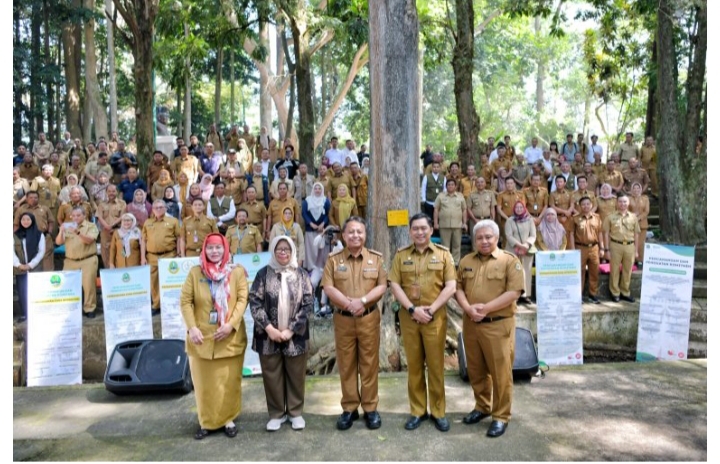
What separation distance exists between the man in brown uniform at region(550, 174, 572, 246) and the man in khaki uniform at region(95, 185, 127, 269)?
7138mm

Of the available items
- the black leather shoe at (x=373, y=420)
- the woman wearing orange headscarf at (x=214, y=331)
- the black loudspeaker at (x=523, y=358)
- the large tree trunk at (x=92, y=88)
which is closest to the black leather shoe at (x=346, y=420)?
the black leather shoe at (x=373, y=420)

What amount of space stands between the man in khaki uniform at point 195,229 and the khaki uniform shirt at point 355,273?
4.24 meters

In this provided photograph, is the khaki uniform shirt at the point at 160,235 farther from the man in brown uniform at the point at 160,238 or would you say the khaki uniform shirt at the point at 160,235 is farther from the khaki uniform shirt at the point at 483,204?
the khaki uniform shirt at the point at 483,204

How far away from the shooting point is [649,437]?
4.69 m

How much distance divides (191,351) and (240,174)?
7.08 m

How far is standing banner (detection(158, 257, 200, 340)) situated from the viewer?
751 cm

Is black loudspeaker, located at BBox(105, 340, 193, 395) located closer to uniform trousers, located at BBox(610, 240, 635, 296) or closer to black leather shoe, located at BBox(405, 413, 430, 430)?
black leather shoe, located at BBox(405, 413, 430, 430)

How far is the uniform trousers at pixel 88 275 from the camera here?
8555 millimetres

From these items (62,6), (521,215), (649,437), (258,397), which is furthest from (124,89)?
(649,437)

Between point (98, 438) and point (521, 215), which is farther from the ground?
point (521, 215)

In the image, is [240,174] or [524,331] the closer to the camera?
[524,331]

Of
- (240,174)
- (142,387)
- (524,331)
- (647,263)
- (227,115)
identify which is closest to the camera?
(142,387)

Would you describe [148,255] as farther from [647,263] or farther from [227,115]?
[227,115]

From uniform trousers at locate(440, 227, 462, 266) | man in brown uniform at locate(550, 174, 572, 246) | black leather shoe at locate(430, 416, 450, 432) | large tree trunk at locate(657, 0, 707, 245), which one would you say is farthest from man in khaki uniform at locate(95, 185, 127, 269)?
large tree trunk at locate(657, 0, 707, 245)
